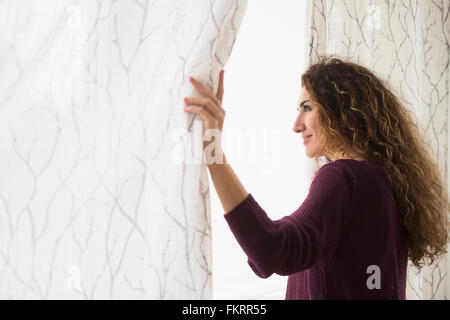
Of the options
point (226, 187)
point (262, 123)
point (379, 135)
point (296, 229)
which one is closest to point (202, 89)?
point (226, 187)

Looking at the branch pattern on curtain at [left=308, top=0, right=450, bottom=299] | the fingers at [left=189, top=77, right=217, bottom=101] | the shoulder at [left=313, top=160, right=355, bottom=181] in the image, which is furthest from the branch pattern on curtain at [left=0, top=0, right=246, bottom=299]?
the branch pattern on curtain at [left=308, top=0, right=450, bottom=299]

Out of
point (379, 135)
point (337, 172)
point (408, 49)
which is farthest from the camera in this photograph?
point (408, 49)

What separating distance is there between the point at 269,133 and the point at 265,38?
13.6 inches

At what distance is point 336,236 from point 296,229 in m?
0.10

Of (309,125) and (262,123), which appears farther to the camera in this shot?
(262,123)

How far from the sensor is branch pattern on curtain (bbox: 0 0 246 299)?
70 cm

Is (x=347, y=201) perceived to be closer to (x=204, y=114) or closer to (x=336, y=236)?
(x=336, y=236)

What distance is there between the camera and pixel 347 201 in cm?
85

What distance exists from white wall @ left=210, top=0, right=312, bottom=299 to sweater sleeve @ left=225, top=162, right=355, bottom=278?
586mm

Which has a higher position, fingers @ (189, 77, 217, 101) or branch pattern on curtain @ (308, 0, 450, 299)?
branch pattern on curtain @ (308, 0, 450, 299)

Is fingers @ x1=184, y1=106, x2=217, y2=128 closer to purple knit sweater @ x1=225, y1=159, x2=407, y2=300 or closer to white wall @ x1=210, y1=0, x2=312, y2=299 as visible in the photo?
purple knit sweater @ x1=225, y1=159, x2=407, y2=300

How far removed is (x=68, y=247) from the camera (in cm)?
74

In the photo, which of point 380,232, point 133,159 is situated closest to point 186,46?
point 133,159

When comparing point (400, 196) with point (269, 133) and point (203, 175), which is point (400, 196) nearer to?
point (203, 175)
